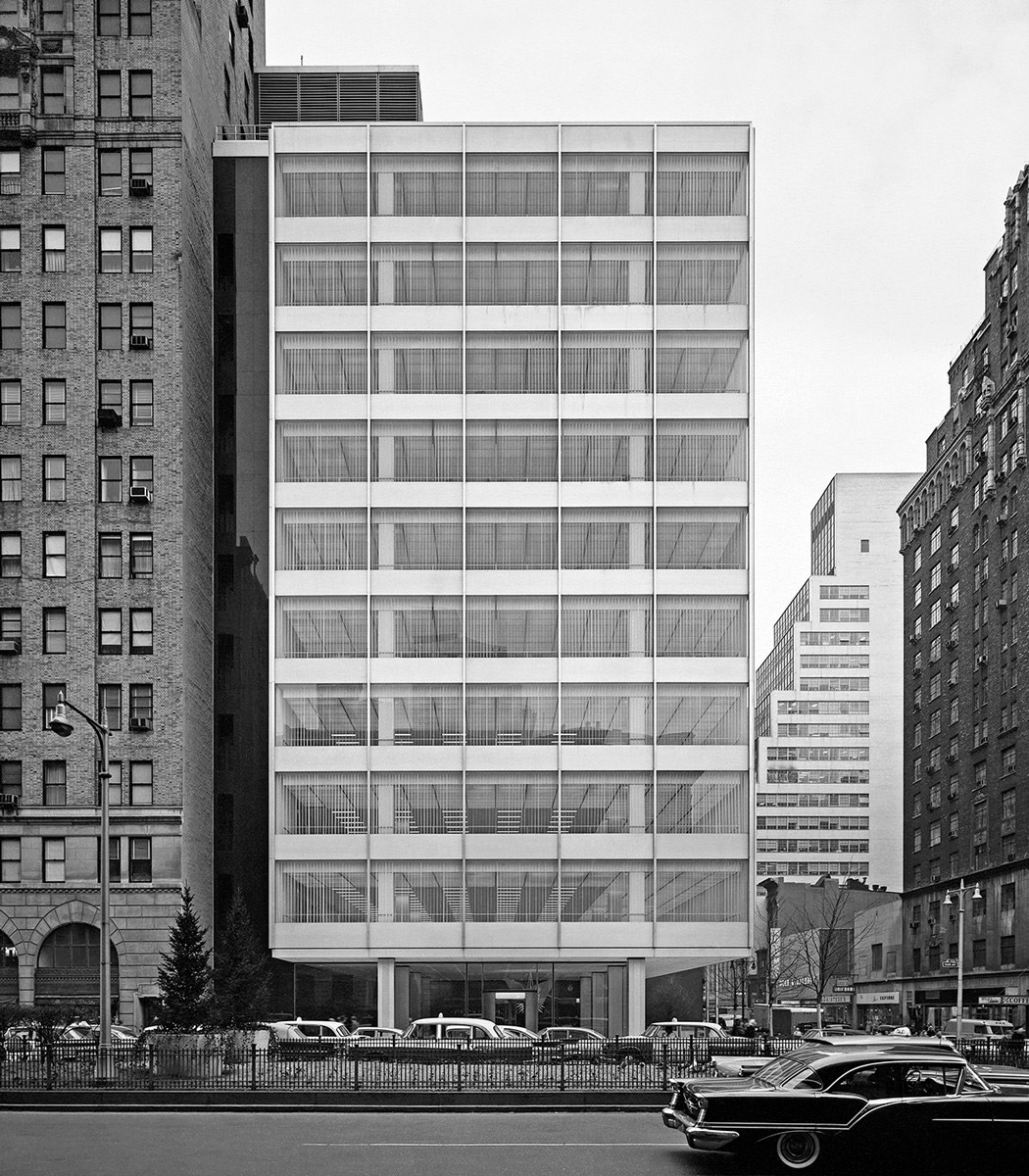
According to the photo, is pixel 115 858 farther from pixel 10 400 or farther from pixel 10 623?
pixel 10 400

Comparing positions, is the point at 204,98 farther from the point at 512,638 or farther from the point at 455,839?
the point at 455,839

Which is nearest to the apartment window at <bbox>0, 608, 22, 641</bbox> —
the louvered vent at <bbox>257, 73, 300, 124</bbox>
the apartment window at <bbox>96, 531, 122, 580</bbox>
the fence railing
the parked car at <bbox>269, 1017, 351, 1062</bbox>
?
the apartment window at <bbox>96, 531, 122, 580</bbox>

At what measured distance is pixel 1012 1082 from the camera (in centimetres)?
2006

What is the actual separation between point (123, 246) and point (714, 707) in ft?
103

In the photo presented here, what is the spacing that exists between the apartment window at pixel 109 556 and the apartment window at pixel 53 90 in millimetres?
18314

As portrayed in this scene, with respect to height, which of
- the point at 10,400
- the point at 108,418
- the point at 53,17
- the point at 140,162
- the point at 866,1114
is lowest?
the point at 866,1114

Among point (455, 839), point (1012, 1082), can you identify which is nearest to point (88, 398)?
point (455, 839)

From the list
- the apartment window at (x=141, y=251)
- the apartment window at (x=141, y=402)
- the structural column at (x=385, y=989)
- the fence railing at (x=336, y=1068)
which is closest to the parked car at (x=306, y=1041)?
the fence railing at (x=336, y=1068)

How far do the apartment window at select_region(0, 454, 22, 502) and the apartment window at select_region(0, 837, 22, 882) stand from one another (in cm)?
1396

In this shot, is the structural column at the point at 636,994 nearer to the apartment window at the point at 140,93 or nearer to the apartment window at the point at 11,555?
the apartment window at the point at 11,555

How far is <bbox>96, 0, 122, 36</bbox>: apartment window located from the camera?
6275 centimetres

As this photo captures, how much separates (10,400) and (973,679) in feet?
195

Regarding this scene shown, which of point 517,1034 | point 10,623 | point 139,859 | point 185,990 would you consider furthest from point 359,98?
point 185,990

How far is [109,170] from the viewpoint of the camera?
2454 inches
